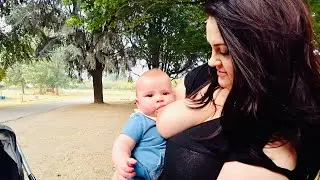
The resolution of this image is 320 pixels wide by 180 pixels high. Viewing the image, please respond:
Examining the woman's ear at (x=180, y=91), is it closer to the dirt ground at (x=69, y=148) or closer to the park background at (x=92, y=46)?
the dirt ground at (x=69, y=148)

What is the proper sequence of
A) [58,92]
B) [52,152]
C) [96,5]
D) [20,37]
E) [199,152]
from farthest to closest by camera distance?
[58,92] → [20,37] → [96,5] → [52,152] → [199,152]

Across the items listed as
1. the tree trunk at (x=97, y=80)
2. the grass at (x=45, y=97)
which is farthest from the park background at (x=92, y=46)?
the grass at (x=45, y=97)

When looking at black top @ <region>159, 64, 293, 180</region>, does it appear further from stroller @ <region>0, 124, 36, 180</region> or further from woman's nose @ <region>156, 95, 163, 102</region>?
→ stroller @ <region>0, 124, 36, 180</region>

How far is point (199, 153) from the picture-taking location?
1270mm

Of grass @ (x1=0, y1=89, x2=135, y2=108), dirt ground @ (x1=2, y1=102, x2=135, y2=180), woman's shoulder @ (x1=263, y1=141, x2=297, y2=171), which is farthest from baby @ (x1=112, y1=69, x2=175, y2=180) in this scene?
grass @ (x1=0, y1=89, x2=135, y2=108)

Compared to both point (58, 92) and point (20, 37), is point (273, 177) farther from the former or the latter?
point (58, 92)

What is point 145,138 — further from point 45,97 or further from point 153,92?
point 45,97

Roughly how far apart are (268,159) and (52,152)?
7.69 metres

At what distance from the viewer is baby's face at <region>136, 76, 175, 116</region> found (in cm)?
172

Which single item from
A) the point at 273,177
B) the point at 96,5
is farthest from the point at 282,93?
the point at 96,5

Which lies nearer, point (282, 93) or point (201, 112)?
point (282, 93)

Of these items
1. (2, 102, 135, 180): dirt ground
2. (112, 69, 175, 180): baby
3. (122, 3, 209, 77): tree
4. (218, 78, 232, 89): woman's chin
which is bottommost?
(2, 102, 135, 180): dirt ground

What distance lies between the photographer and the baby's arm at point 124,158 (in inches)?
63.0

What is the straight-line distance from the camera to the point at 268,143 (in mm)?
1137
